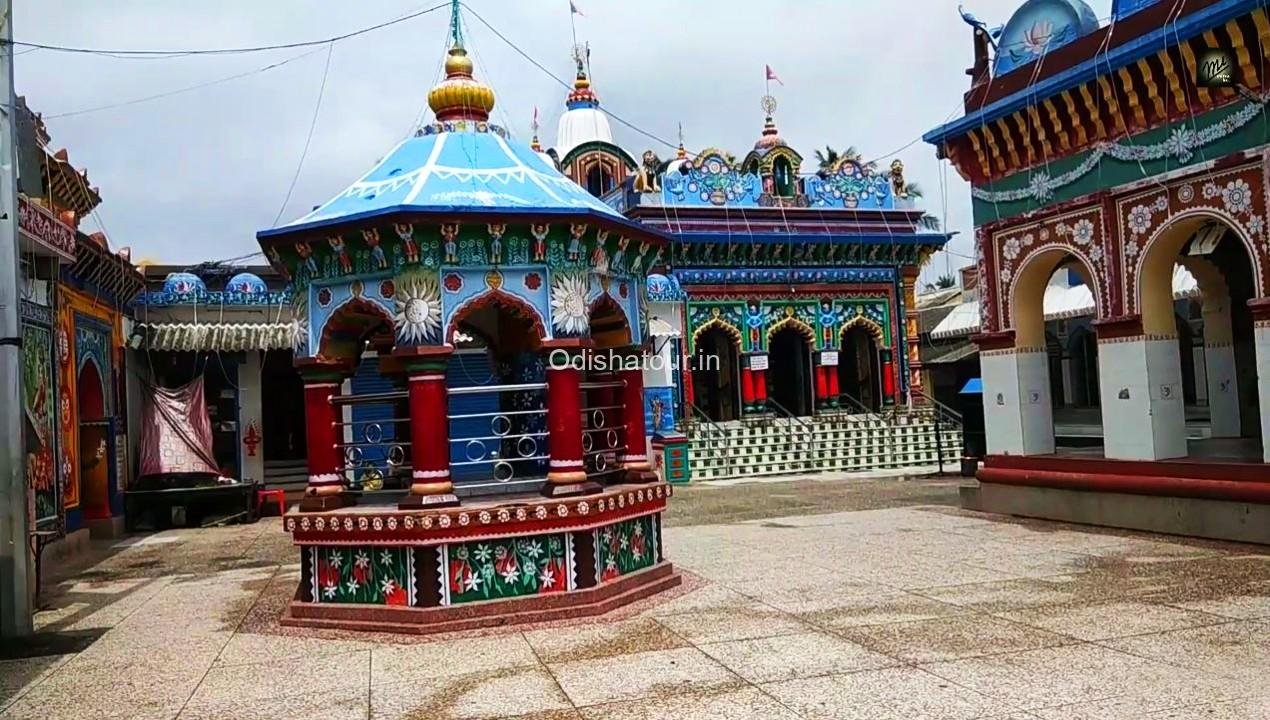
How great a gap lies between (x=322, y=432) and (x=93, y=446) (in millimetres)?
8935

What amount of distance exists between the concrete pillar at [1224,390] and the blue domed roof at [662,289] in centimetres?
1189

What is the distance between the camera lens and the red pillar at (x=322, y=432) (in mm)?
9078

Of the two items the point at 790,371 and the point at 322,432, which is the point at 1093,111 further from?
the point at 790,371

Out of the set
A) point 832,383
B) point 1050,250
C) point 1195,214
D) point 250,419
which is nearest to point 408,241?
point 1195,214

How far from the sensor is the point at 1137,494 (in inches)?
473

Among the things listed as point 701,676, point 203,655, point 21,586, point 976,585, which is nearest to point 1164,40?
point 976,585

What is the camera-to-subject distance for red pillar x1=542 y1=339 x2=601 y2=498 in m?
8.49

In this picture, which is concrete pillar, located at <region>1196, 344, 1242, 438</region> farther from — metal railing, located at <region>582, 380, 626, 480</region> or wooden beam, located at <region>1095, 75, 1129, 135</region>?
metal railing, located at <region>582, 380, 626, 480</region>

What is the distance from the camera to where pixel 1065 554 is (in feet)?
33.7

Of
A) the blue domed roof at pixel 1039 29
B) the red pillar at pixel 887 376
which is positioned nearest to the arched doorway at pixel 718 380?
the red pillar at pixel 887 376

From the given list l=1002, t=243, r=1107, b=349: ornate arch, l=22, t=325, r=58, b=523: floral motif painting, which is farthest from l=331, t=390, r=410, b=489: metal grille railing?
l=1002, t=243, r=1107, b=349: ornate arch

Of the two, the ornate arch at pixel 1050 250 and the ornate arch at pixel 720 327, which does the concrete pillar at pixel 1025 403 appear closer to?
the ornate arch at pixel 1050 250

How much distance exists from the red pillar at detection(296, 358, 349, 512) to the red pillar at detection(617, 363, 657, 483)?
101 inches

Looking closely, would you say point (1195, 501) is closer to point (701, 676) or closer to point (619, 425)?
point (619, 425)
